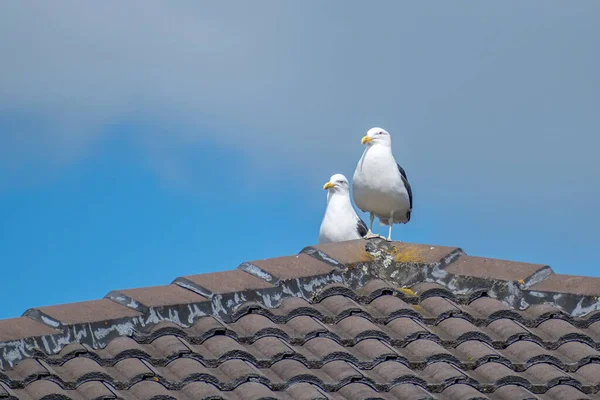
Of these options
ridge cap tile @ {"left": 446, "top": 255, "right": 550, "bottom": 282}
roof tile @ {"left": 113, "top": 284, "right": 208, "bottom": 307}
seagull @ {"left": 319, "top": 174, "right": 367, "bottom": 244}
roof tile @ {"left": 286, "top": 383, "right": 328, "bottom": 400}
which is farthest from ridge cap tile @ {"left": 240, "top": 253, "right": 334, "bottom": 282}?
seagull @ {"left": 319, "top": 174, "right": 367, "bottom": 244}

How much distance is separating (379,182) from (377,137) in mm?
553

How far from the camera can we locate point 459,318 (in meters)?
7.12

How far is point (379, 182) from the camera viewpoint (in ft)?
32.5

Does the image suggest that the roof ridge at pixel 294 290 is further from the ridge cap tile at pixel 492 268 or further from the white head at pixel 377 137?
the white head at pixel 377 137

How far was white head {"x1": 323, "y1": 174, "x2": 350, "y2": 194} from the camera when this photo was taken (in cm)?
1144

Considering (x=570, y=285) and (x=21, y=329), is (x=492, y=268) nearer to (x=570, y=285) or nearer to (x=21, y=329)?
(x=570, y=285)

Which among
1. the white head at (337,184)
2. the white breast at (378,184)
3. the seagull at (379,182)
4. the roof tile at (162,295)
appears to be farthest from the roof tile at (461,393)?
the white head at (337,184)

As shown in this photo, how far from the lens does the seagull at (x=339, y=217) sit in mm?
11086

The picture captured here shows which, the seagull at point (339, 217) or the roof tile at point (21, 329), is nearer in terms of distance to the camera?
the roof tile at point (21, 329)

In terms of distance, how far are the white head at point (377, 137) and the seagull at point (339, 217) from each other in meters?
1.07

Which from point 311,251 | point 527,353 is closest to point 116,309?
point 311,251

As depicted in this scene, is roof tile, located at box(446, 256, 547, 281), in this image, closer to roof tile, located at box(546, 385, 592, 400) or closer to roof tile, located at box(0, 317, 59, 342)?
roof tile, located at box(546, 385, 592, 400)

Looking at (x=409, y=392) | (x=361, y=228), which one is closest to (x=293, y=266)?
(x=409, y=392)

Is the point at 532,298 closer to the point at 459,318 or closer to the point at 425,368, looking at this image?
the point at 459,318
